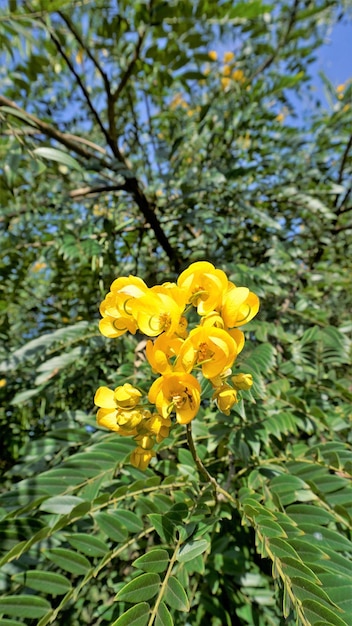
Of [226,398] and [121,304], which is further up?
[121,304]

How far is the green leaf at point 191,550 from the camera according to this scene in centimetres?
58

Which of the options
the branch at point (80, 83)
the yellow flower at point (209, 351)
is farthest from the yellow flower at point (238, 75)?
the yellow flower at point (209, 351)

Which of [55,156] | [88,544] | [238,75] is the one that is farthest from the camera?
[238,75]

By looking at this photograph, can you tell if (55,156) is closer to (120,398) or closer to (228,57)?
(120,398)

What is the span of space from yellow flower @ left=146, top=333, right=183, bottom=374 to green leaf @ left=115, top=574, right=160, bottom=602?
283 mm

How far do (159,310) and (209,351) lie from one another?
10 cm

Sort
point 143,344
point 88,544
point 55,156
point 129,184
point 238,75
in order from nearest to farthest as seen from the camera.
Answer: point 88,544 → point 55,156 → point 143,344 → point 129,184 → point 238,75

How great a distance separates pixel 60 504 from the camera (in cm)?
77

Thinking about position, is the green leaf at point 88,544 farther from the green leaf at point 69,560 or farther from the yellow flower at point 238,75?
the yellow flower at point 238,75

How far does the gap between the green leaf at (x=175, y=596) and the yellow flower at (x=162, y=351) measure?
0.30 m

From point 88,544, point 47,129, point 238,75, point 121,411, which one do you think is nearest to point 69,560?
point 88,544

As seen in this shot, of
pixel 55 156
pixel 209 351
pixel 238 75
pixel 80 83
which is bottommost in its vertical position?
pixel 209 351

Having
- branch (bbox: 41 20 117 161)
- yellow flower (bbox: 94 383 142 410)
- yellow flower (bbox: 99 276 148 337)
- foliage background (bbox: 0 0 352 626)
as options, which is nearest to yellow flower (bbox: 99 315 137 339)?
yellow flower (bbox: 99 276 148 337)

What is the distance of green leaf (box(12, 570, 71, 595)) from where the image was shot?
69cm
